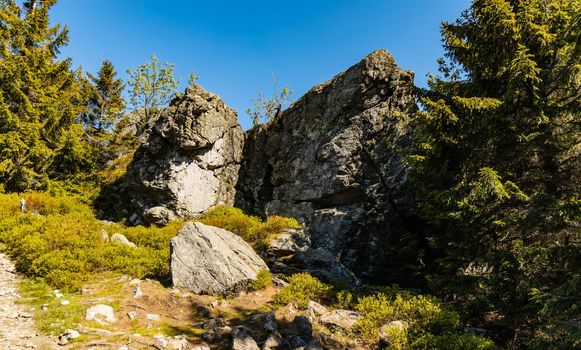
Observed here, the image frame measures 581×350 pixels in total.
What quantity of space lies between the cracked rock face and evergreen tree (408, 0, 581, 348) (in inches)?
562

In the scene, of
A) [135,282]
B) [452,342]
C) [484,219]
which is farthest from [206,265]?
[484,219]

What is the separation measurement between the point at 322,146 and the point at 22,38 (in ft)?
70.1

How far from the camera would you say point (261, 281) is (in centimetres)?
1168

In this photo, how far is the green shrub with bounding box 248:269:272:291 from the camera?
11.5 metres

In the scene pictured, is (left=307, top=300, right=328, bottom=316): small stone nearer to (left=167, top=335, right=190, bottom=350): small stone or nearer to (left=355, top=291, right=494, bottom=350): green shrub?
(left=355, top=291, right=494, bottom=350): green shrub

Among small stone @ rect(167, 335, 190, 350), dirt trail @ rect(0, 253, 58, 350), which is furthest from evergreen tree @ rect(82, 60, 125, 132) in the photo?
small stone @ rect(167, 335, 190, 350)

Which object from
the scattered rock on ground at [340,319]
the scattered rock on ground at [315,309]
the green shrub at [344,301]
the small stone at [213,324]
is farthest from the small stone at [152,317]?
the green shrub at [344,301]

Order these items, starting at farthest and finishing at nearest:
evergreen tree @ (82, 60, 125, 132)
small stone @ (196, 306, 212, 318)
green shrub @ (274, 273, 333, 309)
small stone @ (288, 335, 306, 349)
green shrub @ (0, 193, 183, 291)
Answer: evergreen tree @ (82, 60, 125, 132) < green shrub @ (0, 193, 183, 291) < green shrub @ (274, 273, 333, 309) < small stone @ (196, 306, 212, 318) < small stone @ (288, 335, 306, 349)

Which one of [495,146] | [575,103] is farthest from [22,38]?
[575,103]

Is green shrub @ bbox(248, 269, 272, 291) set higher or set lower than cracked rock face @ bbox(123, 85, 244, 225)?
lower

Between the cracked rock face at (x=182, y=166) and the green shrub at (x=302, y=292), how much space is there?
11.1 metres

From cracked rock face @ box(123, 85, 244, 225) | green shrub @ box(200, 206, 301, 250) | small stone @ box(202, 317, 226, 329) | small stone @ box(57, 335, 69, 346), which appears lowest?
small stone @ box(57, 335, 69, 346)

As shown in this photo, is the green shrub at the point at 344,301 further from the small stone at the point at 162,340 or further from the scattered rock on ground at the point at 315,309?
the small stone at the point at 162,340

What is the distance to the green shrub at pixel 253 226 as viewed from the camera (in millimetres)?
16906
